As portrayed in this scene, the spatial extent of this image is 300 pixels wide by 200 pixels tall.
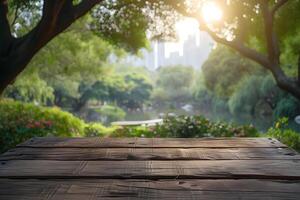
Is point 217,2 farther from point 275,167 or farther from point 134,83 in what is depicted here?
point 134,83

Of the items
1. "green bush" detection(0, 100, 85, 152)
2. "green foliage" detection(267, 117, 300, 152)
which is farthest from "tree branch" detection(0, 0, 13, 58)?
"green foliage" detection(267, 117, 300, 152)

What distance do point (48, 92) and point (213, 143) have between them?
13.6 m

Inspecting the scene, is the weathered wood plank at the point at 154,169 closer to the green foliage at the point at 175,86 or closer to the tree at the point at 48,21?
the tree at the point at 48,21

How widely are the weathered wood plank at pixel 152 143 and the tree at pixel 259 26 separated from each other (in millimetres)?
3696

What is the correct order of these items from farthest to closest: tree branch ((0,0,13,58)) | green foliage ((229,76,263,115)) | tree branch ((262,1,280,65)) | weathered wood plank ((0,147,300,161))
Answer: green foliage ((229,76,263,115)) < tree branch ((262,1,280,65)) < tree branch ((0,0,13,58)) < weathered wood plank ((0,147,300,161))

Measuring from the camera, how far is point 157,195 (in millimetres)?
851

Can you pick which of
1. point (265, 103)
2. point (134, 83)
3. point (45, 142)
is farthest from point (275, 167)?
point (134, 83)

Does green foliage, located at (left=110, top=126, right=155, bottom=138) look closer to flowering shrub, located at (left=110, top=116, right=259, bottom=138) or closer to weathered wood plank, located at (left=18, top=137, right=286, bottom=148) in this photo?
flowering shrub, located at (left=110, top=116, right=259, bottom=138)

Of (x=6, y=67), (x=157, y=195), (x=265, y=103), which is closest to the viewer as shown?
(x=157, y=195)

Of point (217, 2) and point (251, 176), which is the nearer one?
point (251, 176)

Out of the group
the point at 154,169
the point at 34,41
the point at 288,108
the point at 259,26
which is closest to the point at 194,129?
the point at 259,26

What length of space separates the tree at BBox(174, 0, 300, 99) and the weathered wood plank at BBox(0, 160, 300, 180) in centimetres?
410

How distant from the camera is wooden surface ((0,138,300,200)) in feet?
2.87

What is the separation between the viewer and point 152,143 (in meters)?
1.54
